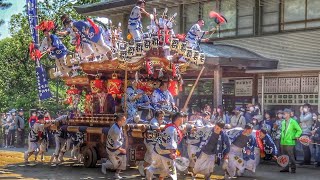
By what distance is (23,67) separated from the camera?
32.5m

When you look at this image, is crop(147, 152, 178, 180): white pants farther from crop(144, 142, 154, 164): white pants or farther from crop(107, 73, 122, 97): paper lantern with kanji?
crop(107, 73, 122, 97): paper lantern with kanji

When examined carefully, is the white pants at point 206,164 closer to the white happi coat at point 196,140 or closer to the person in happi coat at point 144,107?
the white happi coat at point 196,140

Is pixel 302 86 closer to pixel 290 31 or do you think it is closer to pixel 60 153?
pixel 290 31

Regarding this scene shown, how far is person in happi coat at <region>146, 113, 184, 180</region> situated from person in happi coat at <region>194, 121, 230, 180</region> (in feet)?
3.59

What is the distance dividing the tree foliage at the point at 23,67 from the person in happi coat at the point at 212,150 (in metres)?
16.2

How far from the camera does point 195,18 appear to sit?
993 inches

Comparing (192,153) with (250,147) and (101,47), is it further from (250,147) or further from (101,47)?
(101,47)

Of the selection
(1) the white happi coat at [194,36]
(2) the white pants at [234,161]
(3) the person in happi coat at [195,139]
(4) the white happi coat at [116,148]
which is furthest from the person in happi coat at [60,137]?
(2) the white pants at [234,161]

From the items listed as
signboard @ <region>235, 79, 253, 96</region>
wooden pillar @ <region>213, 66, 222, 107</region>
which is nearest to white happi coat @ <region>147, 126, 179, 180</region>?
wooden pillar @ <region>213, 66, 222, 107</region>

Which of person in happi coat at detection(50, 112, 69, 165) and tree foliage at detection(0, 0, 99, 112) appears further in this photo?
tree foliage at detection(0, 0, 99, 112)

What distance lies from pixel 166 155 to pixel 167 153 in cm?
5

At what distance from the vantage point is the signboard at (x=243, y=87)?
2272 centimetres

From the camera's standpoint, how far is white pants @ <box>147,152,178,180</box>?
458 inches

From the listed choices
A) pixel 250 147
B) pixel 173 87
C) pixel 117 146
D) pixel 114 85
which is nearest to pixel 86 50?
pixel 114 85
